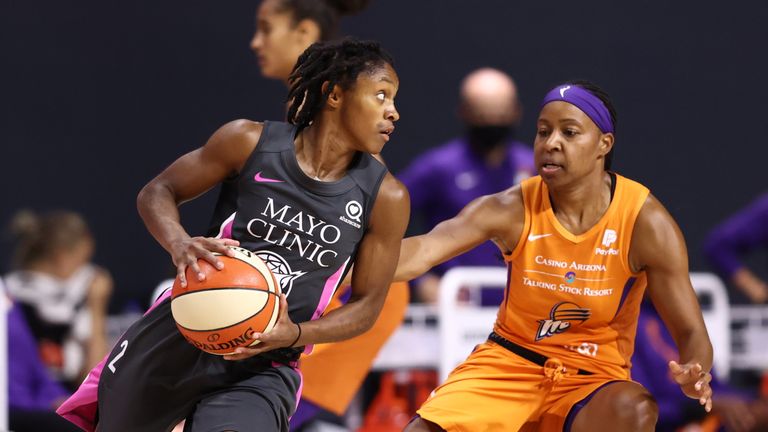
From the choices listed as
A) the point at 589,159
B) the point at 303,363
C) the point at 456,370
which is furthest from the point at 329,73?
the point at 303,363

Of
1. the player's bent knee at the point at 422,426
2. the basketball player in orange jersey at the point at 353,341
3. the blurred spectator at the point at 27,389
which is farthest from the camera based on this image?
the blurred spectator at the point at 27,389

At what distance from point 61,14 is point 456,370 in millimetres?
4502

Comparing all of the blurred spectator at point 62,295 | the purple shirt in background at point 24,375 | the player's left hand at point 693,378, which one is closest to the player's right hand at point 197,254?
the player's left hand at point 693,378

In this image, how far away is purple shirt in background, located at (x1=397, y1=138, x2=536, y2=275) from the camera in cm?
596

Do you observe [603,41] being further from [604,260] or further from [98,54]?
[604,260]

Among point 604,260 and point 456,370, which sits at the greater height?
point 604,260

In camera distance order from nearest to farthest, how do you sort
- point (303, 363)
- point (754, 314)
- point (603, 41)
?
point (303, 363) < point (754, 314) < point (603, 41)

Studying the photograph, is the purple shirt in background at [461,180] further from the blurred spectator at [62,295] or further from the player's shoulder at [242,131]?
the player's shoulder at [242,131]

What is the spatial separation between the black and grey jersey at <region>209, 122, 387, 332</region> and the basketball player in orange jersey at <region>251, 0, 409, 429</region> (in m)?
1.23

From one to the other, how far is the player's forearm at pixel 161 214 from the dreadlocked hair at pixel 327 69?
436 millimetres

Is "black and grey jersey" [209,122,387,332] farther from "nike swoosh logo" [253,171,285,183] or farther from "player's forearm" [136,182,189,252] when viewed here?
"player's forearm" [136,182,189,252]

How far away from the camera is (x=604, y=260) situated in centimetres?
350

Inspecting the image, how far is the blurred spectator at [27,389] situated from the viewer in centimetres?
491

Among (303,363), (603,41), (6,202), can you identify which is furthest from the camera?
(603,41)
